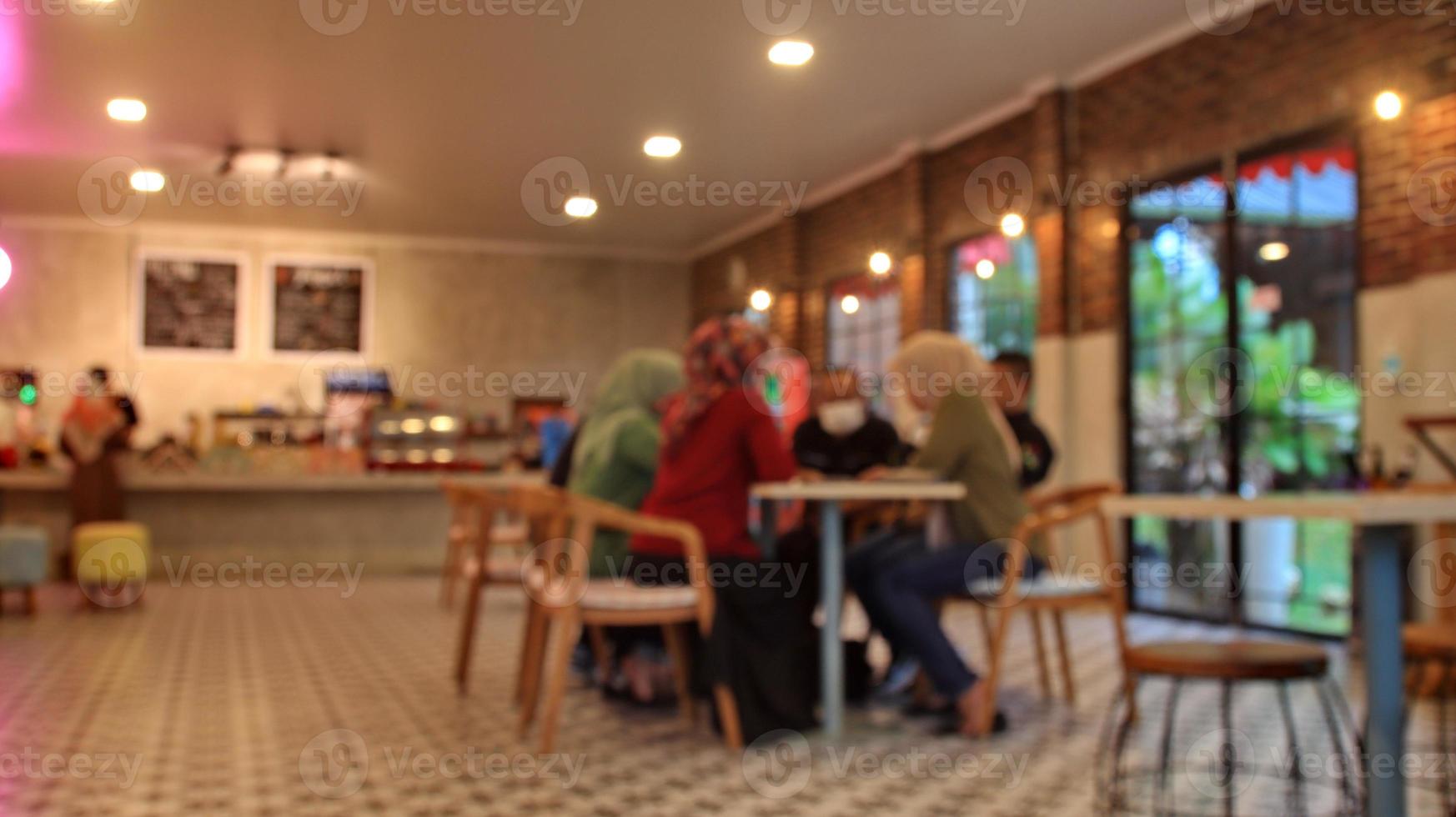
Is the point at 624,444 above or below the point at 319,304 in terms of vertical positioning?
below

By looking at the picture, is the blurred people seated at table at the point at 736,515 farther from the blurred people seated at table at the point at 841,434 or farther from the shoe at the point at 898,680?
the blurred people seated at table at the point at 841,434

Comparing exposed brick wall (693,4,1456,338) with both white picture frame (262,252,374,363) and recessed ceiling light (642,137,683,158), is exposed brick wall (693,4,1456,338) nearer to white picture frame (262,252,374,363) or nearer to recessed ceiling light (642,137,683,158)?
recessed ceiling light (642,137,683,158)

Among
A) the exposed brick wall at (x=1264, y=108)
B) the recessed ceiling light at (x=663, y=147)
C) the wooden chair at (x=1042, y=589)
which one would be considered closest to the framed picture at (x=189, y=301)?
the recessed ceiling light at (x=663, y=147)

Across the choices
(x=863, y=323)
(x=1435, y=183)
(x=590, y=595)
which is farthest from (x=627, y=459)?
(x=863, y=323)

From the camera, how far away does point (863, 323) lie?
10.9m

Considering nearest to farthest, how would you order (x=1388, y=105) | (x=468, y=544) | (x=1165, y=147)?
(x=1388, y=105) → (x=1165, y=147) → (x=468, y=544)

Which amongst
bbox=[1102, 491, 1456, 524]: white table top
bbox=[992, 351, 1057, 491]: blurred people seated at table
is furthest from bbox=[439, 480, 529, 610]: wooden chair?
bbox=[1102, 491, 1456, 524]: white table top

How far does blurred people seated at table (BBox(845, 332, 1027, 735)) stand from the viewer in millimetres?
3961

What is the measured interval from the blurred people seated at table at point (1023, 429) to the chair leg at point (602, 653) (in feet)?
7.18

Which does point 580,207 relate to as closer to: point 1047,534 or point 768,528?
point 768,528

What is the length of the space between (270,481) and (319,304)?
157 inches

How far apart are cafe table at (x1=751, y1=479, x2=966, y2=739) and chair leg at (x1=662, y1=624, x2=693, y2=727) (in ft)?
1.44

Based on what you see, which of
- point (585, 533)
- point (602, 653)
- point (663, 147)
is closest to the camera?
point (585, 533)
